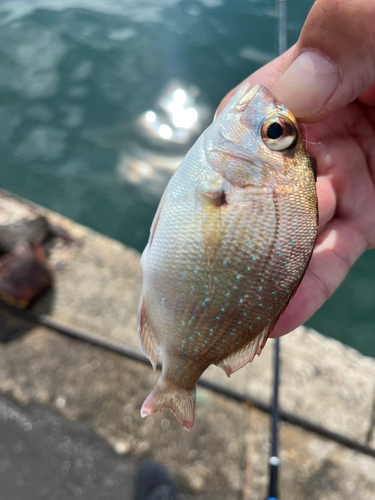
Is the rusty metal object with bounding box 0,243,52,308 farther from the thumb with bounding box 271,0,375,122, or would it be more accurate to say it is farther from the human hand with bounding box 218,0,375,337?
the thumb with bounding box 271,0,375,122

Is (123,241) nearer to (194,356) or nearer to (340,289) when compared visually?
(340,289)

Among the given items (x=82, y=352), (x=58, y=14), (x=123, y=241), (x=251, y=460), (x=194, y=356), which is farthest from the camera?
(x=58, y=14)

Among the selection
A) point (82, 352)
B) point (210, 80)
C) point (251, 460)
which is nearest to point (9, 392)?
point (82, 352)

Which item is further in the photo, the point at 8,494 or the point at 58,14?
the point at 58,14

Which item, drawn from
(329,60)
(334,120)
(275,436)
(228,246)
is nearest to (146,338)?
(228,246)

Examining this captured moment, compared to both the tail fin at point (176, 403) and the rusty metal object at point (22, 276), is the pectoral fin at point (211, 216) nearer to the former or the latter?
the tail fin at point (176, 403)

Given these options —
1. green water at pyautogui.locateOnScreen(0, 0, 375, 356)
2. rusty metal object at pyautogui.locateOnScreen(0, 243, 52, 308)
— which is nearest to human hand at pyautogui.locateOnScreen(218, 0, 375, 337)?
green water at pyautogui.locateOnScreen(0, 0, 375, 356)

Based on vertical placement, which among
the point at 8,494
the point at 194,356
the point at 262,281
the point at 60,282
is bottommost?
the point at 8,494
